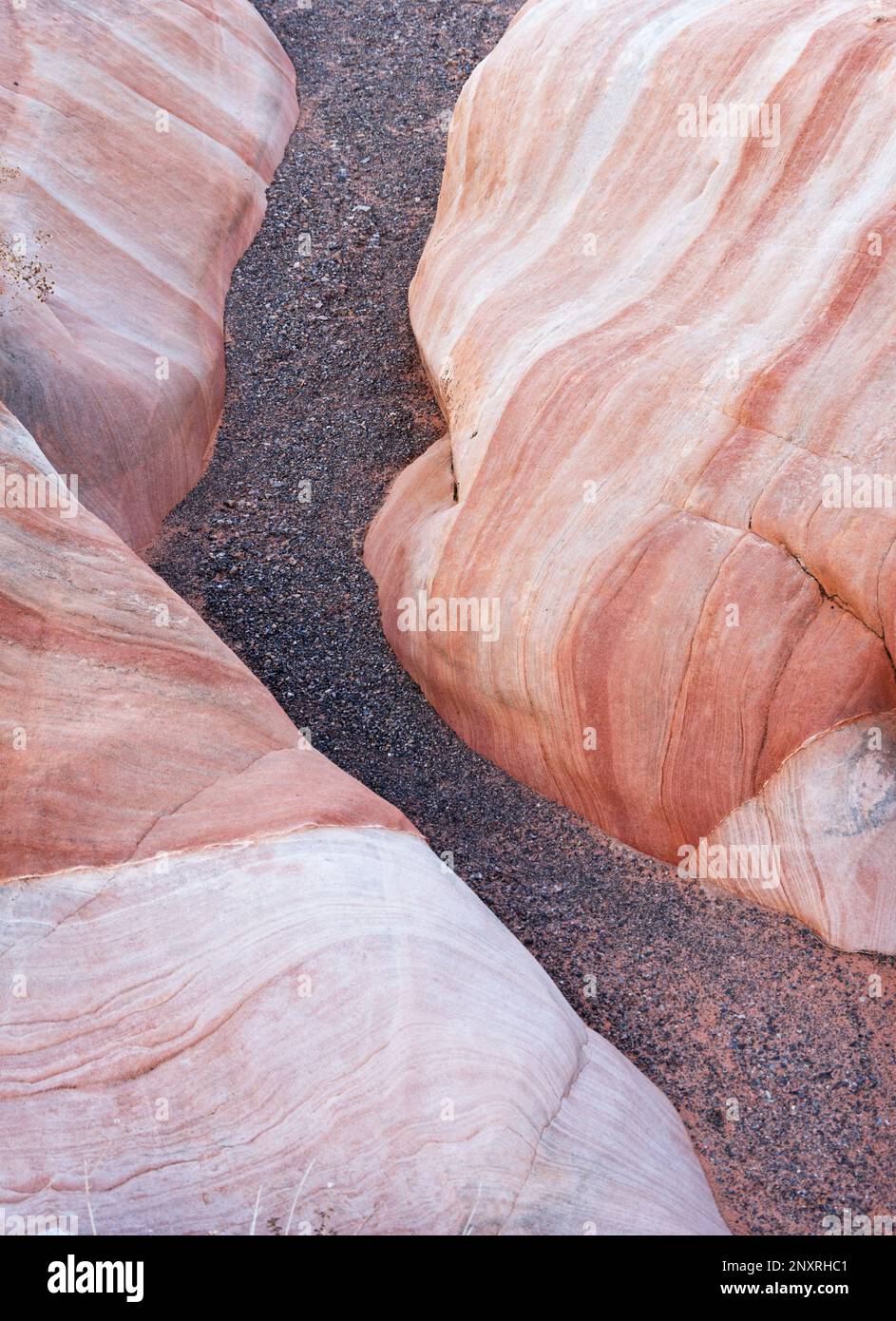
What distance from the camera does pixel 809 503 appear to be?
4648 millimetres

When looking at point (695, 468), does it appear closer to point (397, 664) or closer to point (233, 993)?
point (397, 664)

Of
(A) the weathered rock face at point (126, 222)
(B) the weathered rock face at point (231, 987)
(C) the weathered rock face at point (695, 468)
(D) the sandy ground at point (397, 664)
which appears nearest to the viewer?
(B) the weathered rock face at point (231, 987)

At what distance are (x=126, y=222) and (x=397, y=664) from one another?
Result: 132 inches

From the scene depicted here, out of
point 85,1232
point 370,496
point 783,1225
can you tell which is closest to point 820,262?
point 370,496

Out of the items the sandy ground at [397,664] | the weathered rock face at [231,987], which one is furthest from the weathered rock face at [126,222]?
the weathered rock face at [231,987]

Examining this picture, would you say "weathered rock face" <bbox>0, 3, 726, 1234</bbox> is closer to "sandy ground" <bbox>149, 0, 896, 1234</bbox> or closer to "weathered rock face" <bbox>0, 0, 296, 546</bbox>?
"sandy ground" <bbox>149, 0, 896, 1234</bbox>

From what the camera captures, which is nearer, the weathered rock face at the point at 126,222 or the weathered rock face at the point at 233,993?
the weathered rock face at the point at 233,993

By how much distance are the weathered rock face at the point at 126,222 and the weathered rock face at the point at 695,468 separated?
5.55 ft

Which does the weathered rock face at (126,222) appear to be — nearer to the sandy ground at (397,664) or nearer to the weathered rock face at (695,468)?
the sandy ground at (397,664)

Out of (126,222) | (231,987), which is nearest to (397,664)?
(231,987)

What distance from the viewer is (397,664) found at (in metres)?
6.05

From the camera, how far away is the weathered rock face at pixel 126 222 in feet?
20.6

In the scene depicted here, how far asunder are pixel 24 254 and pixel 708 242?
3.67m
